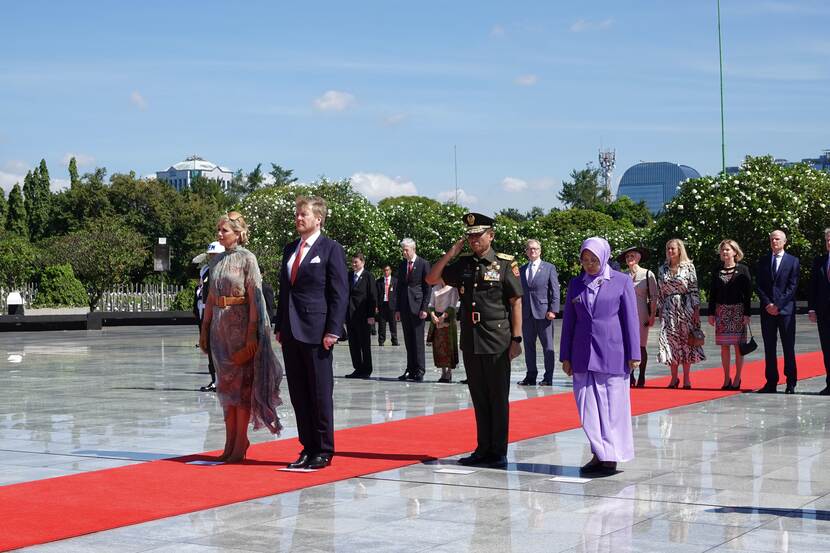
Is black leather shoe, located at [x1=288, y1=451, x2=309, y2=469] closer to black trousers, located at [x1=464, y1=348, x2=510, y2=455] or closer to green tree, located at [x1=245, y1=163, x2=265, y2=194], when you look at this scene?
black trousers, located at [x1=464, y1=348, x2=510, y2=455]

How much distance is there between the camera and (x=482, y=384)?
8.27 metres

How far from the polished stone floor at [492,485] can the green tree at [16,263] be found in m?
27.2

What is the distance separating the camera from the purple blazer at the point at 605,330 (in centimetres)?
782

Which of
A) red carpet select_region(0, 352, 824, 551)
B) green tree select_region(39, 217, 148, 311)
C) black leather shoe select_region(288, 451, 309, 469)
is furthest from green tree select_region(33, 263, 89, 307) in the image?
black leather shoe select_region(288, 451, 309, 469)

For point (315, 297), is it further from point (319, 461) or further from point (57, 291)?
point (57, 291)

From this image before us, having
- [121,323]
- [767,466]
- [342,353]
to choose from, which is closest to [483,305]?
[767,466]

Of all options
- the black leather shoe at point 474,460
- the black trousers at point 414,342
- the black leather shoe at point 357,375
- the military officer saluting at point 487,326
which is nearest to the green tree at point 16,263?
the black leather shoe at point 357,375

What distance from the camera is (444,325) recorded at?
13984 millimetres

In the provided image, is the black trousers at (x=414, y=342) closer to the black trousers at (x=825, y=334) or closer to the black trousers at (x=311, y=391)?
the black trousers at (x=825, y=334)

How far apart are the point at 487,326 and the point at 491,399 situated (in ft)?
1.71

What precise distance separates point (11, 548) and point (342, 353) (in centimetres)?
1618

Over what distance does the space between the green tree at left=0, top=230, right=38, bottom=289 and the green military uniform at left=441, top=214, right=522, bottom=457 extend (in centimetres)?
3229

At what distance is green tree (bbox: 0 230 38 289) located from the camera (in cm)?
3941

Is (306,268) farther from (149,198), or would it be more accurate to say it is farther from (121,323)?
(149,198)
